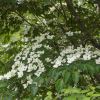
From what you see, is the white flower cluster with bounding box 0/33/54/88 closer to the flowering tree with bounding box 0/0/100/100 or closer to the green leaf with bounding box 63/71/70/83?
the flowering tree with bounding box 0/0/100/100

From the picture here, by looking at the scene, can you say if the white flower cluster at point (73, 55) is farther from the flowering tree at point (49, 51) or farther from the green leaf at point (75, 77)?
the green leaf at point (75, 77)

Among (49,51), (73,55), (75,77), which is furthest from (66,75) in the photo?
(49,51)

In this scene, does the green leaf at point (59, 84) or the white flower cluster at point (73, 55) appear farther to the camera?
the white flower cluster at point (73, 55)

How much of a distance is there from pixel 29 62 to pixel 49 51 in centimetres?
23

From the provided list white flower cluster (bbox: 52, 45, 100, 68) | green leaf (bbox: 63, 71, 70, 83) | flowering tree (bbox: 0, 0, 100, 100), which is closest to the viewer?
green leaf (bbox: 63, 71, 70, 83)

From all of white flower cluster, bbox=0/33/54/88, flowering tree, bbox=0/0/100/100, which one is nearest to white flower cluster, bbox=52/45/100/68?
flowering tree, bbox=0/0/100/100

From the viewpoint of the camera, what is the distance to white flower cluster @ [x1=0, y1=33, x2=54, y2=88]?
3110mm

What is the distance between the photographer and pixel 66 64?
294 cm

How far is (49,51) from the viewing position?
3.27m

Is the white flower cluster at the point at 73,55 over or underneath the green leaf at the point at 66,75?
over

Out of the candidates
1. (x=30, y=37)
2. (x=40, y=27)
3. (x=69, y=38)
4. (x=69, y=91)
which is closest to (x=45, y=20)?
(x=40, y=27)

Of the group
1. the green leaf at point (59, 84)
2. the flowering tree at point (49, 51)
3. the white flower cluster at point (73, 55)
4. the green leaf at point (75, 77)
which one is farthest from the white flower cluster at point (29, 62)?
the green leaf at point (75, 77)

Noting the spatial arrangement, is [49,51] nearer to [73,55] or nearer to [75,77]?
[73,55]

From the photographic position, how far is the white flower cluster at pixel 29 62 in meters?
3.11
